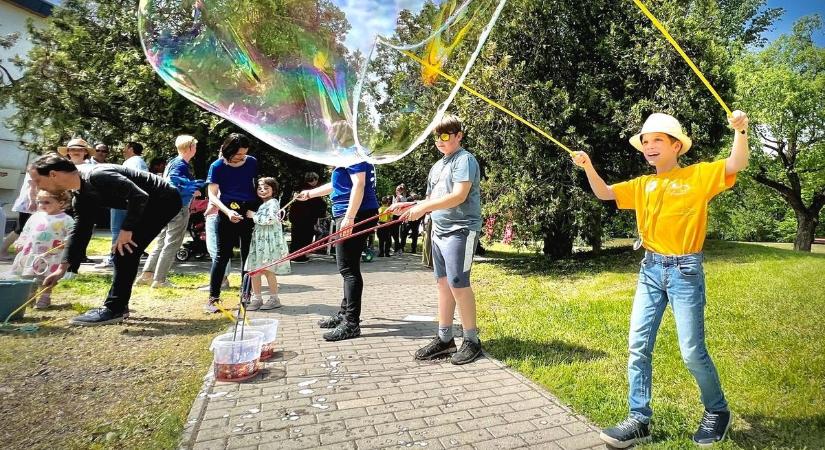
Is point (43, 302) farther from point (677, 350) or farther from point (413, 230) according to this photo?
point (413, 230)

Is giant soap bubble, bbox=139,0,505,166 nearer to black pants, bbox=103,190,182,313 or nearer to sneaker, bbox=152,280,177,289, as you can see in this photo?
black pants, bbox=103,190,182,313

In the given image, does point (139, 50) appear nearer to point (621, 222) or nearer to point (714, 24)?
point (621, 222)

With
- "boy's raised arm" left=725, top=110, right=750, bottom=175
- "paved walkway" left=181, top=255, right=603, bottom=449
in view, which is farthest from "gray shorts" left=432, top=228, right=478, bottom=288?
"boy's raised arm" left=725, top=110, right=750, bottom=175

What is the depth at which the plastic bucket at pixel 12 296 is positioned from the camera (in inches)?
191

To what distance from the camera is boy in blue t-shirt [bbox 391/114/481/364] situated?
3.76 m

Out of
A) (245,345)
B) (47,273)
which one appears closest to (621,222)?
(245,345)

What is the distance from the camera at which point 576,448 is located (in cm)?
260

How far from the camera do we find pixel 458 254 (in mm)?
3838

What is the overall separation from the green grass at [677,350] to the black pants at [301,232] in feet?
18.9

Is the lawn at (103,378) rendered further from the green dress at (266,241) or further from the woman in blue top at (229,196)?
the green dress at (266,241)

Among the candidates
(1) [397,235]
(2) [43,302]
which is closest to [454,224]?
(2) [43,302]

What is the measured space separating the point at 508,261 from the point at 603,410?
10.3 metres

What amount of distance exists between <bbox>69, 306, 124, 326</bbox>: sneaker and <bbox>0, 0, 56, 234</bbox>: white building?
25.9 meters

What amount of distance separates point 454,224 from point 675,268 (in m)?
1.74
